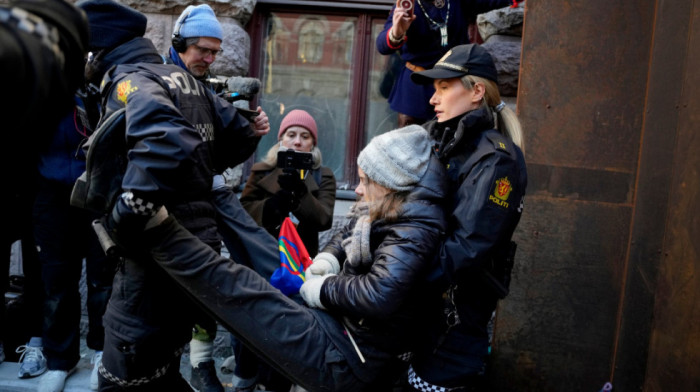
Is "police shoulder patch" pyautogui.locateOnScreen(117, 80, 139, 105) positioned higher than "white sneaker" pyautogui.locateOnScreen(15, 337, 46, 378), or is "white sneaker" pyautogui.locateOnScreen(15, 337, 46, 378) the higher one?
"police shoulder patch" pyautogui.locateOnScreen(117, 80, 139, 105)

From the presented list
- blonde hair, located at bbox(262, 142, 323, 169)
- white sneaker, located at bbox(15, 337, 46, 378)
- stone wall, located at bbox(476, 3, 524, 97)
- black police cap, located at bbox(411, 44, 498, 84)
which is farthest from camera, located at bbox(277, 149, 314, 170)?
white sneaker, located at bbox(15, 337, 46, 378)

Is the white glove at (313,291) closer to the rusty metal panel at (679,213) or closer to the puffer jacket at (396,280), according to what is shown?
the puffer jacket at (396,280)

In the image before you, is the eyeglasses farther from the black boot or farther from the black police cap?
the black boot

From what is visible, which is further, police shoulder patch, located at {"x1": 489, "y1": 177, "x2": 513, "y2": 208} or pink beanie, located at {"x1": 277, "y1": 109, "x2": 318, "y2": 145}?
pink beanie, located at {"x1": 277, "y1": 109, "x2": 318, "y2": 145}

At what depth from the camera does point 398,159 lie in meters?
2.65

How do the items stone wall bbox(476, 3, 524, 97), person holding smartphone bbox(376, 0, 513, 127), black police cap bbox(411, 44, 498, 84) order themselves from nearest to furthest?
black police cap bbox(411, 44, 498, 84)
person holding smartphone bbox(376, 0, 513, 127)
stone wall bbox(476, 3, 524, 97)

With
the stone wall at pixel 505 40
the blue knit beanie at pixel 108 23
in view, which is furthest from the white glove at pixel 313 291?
the stone wall at pixel 505 40

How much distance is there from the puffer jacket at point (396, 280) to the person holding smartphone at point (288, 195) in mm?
1234

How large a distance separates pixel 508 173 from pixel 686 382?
1.42m

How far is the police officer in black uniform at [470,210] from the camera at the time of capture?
8.32 ft

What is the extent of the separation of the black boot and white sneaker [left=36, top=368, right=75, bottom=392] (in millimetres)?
759

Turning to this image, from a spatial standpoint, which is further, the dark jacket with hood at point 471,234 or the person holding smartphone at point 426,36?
the person holding smartphone at point 426,36

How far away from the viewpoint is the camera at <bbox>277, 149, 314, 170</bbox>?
387cm

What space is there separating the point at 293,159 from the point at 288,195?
0.21 meters
